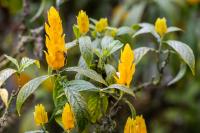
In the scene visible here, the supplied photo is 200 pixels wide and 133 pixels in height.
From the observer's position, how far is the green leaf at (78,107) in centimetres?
82

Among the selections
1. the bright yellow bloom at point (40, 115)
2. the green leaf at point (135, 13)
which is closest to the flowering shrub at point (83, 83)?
the bright yellow bloom at point (40, 115)

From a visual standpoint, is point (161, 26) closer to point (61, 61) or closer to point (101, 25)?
point (101, 25)

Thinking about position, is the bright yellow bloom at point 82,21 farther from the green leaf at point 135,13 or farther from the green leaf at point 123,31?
the green leaf at point 135,13

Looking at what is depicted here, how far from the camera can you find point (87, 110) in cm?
84

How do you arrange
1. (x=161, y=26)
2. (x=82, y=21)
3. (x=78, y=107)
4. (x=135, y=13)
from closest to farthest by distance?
(x=78, y=107)
(x=82, y=21)
(x=161, y=26)
(x=135, y=13)

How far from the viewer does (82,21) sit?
942mm

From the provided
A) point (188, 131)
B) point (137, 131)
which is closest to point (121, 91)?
point (137, 131)

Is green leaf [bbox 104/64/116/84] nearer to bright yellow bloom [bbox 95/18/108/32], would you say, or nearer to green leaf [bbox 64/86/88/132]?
green leaf [bbox 64/86/88/132]

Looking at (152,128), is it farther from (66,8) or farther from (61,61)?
(61,61)

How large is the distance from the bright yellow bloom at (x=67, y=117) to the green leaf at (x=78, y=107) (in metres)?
0.01

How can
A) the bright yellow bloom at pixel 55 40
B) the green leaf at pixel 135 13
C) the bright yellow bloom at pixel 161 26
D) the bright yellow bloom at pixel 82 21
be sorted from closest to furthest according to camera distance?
the bright yellow bloom at pixel 55 40
the bright yellow bloom at pixel 82 21
the bright yellow bloom at pixel 161 26
the green leaf at pixel 135 13

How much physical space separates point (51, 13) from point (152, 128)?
1550 millimetres

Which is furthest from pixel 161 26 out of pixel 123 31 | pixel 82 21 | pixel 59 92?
pixel 59 92

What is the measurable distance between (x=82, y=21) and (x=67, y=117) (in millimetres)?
202
